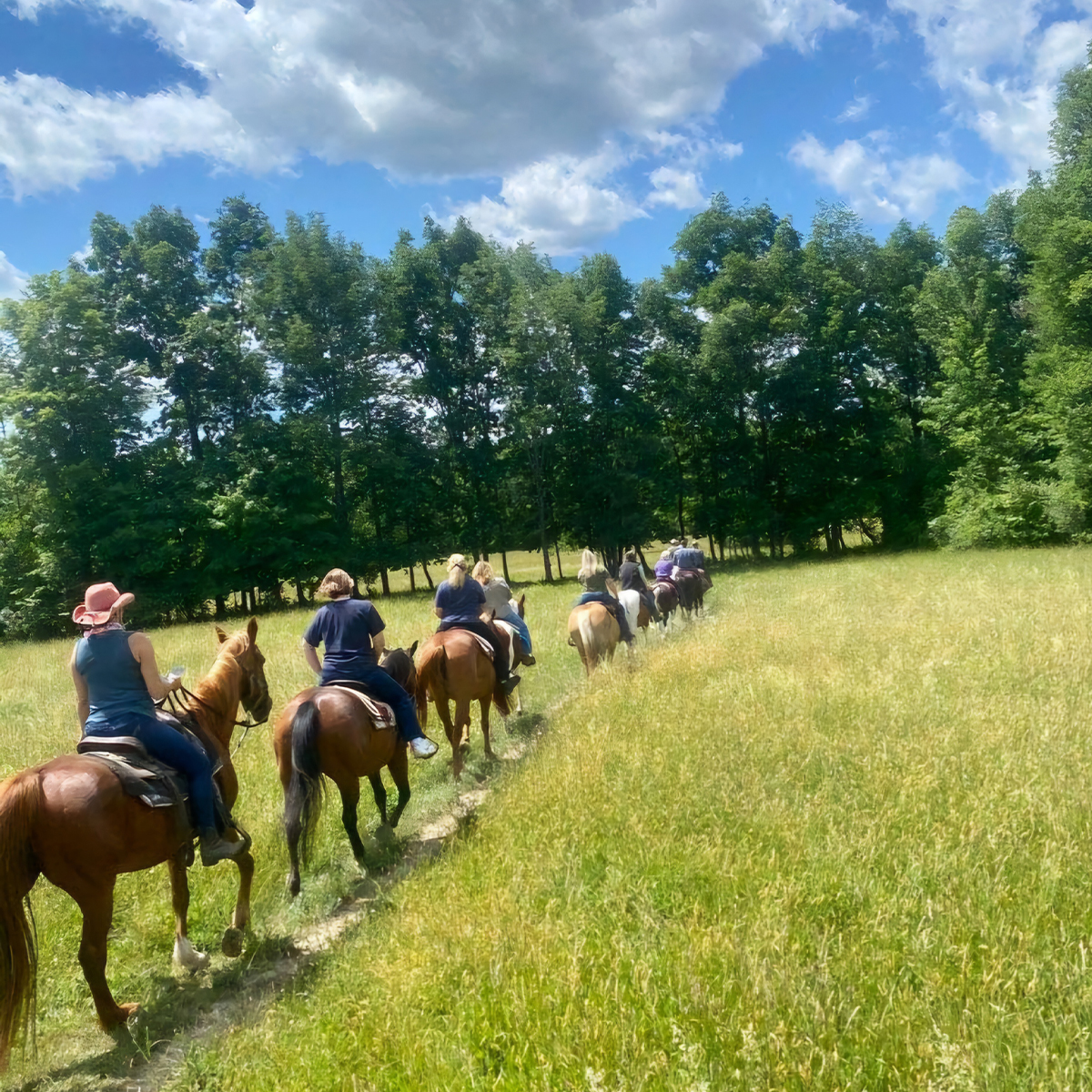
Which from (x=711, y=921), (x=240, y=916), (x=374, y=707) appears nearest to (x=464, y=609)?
(x=374, y=707)

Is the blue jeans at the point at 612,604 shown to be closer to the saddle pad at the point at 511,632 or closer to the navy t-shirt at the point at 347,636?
the saddle pad at the point at 511,632

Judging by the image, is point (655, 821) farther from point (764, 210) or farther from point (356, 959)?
point (764, 210)

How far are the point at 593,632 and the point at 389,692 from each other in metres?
5.44

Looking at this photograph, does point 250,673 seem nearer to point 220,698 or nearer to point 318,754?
point 220,698

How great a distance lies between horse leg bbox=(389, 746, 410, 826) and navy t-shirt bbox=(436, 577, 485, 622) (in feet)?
7.51

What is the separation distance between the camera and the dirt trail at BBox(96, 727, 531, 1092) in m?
3.59

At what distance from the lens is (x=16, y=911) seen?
3.69 meters

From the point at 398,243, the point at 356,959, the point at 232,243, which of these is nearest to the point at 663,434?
the point at 398,243

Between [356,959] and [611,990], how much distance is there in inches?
61.4

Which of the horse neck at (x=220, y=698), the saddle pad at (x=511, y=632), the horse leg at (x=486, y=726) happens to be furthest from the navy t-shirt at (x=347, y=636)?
the saddle pad at (x=511, y=632)

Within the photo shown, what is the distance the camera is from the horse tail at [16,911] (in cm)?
361

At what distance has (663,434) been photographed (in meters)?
37.3

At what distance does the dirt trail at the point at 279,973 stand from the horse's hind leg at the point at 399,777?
0.91 feet

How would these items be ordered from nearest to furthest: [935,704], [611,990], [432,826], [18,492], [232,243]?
[611,990] → [432,826] → [935,704] → [18,492] → [232,243]
